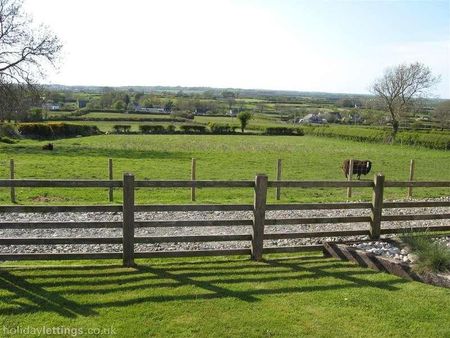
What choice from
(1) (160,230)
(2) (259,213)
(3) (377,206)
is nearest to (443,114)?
(3) (377,206)

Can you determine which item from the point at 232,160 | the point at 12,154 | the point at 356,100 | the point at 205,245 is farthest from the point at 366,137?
the point at 356,100

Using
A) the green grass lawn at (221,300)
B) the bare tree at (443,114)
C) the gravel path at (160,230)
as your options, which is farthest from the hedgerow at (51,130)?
the bare tree at (443,114)

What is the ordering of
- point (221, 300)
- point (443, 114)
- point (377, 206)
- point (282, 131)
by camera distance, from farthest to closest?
point (443, 114)
point (282, 131)
point (377, 206)
point (221, 300)

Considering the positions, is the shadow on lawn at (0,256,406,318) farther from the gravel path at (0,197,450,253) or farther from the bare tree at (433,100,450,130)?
the bare tree at (433,100,450,130)

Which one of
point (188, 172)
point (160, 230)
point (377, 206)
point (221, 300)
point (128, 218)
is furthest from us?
point (188, 172)

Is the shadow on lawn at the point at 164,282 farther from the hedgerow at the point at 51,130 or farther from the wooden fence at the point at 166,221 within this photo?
the hedgerow at the point at 51,130

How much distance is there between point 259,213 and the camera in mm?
7668

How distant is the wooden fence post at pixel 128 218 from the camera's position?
703 centimetres

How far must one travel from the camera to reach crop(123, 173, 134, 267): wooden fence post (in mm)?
7031

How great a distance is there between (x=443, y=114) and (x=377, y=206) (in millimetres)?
71099

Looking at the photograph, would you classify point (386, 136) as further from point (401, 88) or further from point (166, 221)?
point (166, 221)

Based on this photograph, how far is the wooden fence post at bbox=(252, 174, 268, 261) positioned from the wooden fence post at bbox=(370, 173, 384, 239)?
231 cm

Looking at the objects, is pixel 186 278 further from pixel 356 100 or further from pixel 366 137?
pixel 356 100

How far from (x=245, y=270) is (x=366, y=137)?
2042 inches
